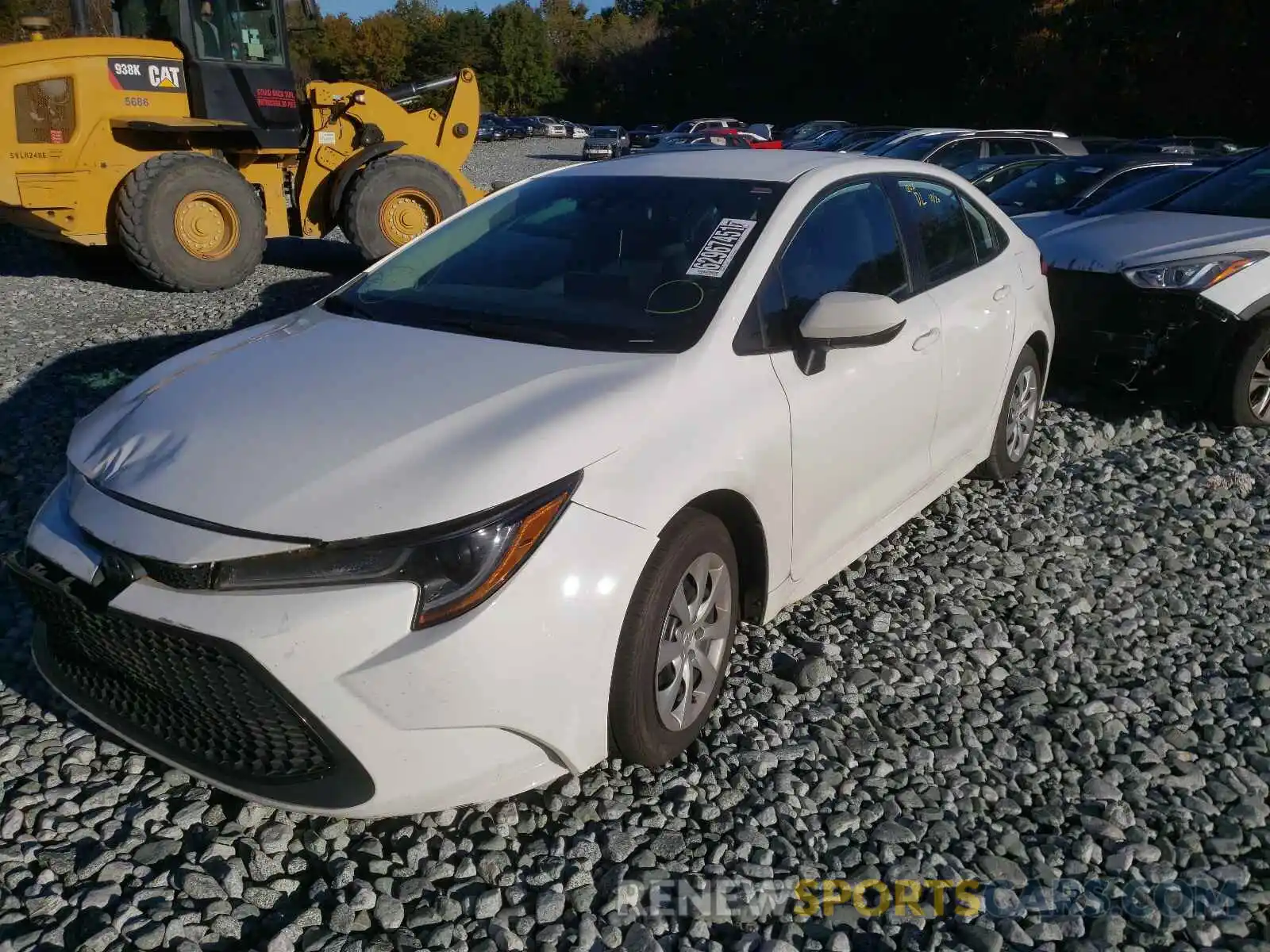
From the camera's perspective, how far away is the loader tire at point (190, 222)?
364 inches

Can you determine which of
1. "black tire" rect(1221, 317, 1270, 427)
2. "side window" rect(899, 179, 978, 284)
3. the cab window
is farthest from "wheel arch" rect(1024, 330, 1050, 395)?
the cab window

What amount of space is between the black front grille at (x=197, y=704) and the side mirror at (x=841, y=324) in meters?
1.80

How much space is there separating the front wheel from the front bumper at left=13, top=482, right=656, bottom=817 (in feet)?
15.0

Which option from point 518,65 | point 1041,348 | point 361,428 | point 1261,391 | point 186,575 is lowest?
point 1261,391

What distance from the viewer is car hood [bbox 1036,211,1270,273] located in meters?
5.86

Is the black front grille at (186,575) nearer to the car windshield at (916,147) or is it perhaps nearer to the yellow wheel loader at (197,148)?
the yellow wheel loader at (197,148)

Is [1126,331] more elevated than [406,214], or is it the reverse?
A: [406,214]

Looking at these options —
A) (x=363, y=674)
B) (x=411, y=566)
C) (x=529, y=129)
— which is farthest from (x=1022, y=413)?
(x=529, y=129)

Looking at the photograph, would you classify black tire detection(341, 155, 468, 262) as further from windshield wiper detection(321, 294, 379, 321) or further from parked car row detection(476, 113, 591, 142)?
parked car row detection(476, 113, 591, 142)

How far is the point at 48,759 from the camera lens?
304 centimetres

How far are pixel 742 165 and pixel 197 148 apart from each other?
26.5 ft

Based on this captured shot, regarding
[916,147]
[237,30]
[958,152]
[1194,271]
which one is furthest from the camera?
[916,147]

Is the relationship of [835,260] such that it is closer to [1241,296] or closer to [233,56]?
[1241,296]

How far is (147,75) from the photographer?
9.66 metres
